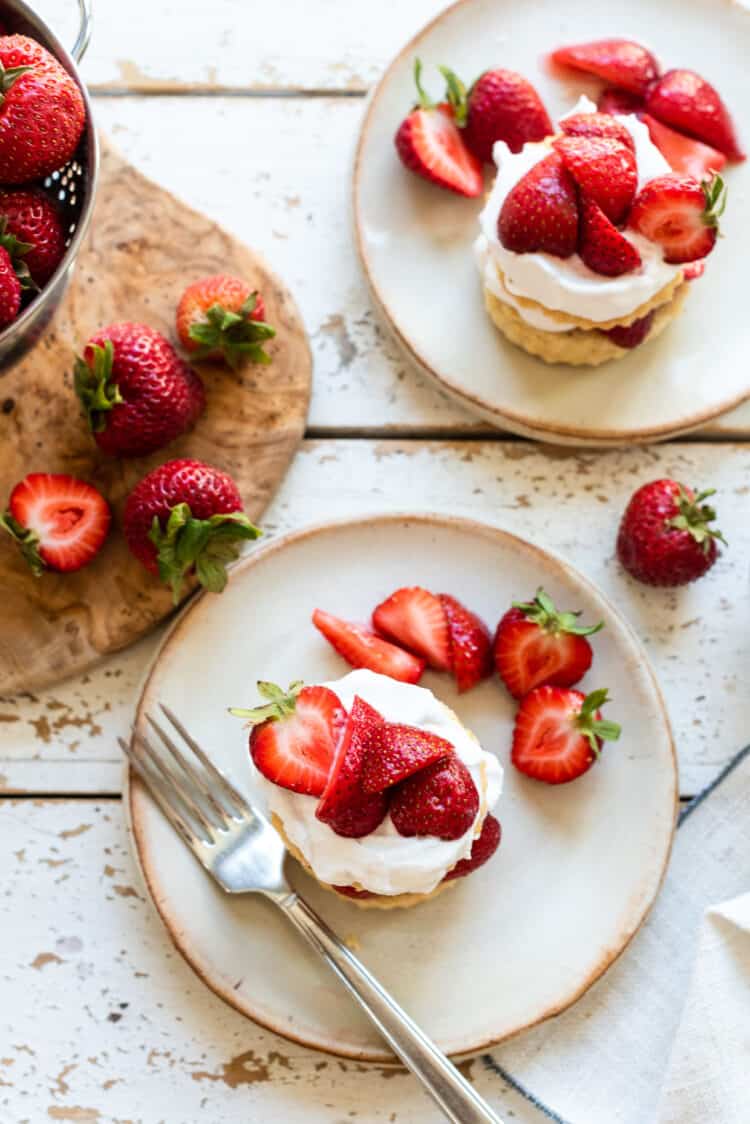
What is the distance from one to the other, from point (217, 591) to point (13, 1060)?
26.1 inches

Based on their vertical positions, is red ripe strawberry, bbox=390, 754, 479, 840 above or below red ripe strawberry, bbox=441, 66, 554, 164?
below

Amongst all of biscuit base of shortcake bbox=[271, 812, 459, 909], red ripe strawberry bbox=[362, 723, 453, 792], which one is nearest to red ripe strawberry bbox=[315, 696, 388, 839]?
red ripe strawberry bbox=[362, 723, 453, 792]

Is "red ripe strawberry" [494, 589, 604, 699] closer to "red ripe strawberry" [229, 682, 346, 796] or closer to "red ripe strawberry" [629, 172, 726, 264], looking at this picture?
"red ripe strawberry" [229, 682, 346, 796]

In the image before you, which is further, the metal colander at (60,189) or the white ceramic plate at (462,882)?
the white ceramic plate at (462,882)

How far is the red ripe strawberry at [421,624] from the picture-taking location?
1743 mm

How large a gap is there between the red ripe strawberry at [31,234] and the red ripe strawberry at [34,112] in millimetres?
29

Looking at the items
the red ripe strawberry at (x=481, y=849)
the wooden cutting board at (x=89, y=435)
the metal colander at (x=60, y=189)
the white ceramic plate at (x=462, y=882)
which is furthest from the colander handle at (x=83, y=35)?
the red ripe strawberry at (x=481, y=849)

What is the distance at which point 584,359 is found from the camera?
187 cm

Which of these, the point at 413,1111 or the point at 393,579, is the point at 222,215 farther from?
the point at 413,1111

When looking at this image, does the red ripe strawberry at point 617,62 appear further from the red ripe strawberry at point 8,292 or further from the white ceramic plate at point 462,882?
the red ripe strawberry at point 8,292

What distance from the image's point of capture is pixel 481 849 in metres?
1.64

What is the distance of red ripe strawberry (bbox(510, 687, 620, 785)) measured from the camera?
171cm

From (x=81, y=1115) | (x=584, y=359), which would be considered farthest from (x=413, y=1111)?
(x=584, y=359)

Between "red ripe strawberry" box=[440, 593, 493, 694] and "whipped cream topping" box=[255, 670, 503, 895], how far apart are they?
0.36 ft
